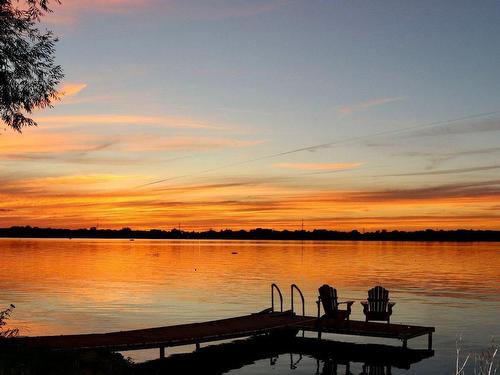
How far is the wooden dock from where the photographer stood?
19391mm

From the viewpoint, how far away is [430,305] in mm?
46125

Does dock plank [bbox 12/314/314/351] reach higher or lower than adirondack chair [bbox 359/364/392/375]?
higher

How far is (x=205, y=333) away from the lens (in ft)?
73.3

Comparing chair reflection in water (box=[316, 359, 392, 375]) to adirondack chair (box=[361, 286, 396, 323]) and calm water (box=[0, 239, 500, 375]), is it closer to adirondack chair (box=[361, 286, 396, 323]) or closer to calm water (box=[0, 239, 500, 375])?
calm water (box=[0, 239, 500, 375])

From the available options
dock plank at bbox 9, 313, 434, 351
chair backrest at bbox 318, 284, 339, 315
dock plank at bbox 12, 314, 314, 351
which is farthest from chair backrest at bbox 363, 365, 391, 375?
dock plank at bbox 12, 314, 314, 351

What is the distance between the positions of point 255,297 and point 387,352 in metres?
24.7

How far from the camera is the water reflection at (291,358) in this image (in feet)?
76.5

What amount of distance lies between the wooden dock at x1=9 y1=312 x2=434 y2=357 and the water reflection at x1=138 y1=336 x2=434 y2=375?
98cm

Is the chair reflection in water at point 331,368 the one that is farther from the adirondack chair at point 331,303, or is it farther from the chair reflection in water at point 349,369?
the adirondack chair at point 331,303

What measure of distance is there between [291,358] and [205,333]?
4696 mm

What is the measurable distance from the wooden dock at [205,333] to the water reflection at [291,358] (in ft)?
3.21

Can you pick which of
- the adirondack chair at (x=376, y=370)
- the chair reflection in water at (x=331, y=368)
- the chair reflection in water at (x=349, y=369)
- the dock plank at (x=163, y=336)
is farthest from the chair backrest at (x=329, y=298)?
the adirondack chair at (x=376, y=370)

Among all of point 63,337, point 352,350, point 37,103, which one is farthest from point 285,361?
point 37,103

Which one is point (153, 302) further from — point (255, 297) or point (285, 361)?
point (285, 361)
